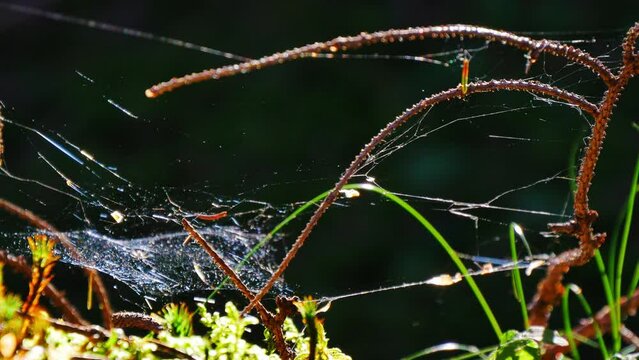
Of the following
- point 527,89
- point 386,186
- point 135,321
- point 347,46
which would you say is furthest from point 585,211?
point 386,186

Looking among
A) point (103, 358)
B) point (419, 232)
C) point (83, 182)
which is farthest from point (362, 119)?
point (103, 358)

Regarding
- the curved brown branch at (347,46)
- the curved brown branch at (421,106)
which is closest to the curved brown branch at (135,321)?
the curved brown branch at (421,106)

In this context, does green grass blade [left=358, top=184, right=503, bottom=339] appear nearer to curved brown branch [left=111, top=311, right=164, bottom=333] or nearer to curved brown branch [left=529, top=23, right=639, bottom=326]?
curved brown branch [left=529, top=23, right=639, bottom=326]

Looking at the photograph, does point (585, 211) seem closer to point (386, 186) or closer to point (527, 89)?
point (527, 89)

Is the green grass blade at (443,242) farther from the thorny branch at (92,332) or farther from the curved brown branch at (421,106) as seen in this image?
the thorny branch at (92,332)

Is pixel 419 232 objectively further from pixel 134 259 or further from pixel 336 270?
pixel 134 259

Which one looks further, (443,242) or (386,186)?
(386,186)

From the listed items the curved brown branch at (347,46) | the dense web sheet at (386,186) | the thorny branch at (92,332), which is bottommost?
the dense web sheet at (386,186)
